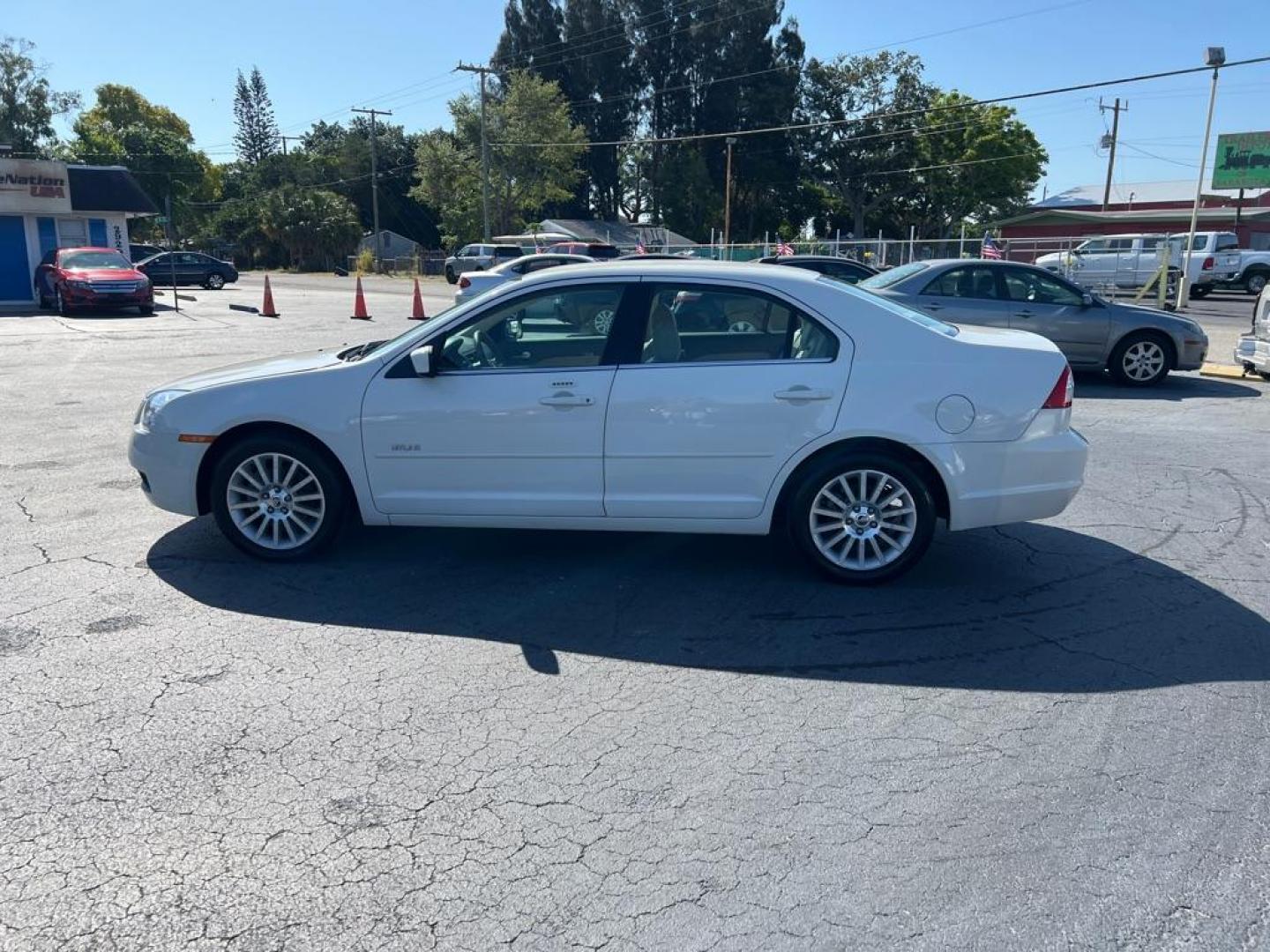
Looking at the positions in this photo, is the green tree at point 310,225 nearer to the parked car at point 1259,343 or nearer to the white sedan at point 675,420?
the parked car at point 1259,343

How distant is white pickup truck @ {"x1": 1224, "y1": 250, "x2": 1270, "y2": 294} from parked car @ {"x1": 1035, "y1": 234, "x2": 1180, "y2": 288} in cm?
392

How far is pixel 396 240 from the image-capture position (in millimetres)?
77000

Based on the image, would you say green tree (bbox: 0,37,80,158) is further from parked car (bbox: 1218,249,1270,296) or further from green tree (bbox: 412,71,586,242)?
parked car (bbox: 1218,249,1270,296)

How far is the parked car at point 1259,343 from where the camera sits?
1244cm

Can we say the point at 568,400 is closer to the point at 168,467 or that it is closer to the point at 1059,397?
the point at 168,467

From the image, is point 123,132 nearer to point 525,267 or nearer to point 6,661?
point 525,267

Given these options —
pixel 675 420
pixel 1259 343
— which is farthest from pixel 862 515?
pixel 1259 343

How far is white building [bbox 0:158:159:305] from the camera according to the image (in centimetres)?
2762

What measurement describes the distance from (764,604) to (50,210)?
30.0 meters

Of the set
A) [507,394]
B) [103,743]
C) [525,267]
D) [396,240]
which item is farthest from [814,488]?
[396,240]

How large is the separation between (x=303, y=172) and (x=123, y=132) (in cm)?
1324

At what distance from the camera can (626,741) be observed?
12.1ft

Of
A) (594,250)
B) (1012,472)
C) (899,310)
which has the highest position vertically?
(594,250)

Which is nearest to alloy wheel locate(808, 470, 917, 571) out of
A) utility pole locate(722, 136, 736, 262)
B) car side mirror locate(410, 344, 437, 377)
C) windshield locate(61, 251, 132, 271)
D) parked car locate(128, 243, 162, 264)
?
car side mirror locate(410, 344, 437, 377)
